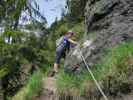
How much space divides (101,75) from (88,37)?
11.2 ft

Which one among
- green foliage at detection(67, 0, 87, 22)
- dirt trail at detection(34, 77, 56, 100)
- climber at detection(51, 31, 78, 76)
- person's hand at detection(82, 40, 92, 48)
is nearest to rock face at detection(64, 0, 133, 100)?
person's hand at detection(82, 40, 92, 48)

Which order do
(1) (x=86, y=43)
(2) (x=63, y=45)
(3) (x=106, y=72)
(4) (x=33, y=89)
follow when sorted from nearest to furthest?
(3) (x=106, y=72)
(1) (x=86, y=43)
(4) (x=33, y=89)
(2) (x=63, y=45)

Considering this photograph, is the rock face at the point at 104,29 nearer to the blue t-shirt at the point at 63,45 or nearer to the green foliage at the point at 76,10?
the blue t-shirt at the point at 63,45

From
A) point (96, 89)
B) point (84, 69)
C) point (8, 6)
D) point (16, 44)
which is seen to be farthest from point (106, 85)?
point (8, 6)

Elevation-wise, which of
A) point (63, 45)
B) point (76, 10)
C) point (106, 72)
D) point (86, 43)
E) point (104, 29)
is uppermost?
point (76, 10)

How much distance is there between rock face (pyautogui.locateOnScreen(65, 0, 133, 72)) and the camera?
10820mm

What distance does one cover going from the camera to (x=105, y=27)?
12.0 m

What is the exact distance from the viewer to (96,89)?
29.4 feet

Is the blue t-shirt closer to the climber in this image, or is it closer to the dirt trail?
the climber

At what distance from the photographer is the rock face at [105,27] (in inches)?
426

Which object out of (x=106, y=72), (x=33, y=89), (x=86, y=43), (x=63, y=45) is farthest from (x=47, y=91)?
(x=106, y=72)

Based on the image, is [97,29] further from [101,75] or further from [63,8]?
[63,8]

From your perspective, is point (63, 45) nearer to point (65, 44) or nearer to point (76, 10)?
point (65, 44)

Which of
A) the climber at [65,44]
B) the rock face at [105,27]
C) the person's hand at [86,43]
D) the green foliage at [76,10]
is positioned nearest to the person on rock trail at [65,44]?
the climber at [65,44]
